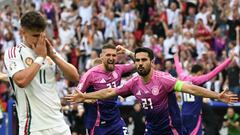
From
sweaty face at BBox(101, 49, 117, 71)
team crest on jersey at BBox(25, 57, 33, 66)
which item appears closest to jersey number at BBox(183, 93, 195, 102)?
sweaty face at BBox(101, 49, 117, 71)

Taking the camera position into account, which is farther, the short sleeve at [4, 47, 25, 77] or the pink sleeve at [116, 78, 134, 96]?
the pink sleeve at [116, 78, 134, 96]

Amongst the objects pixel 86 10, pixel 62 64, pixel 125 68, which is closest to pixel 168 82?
pixel 125 68

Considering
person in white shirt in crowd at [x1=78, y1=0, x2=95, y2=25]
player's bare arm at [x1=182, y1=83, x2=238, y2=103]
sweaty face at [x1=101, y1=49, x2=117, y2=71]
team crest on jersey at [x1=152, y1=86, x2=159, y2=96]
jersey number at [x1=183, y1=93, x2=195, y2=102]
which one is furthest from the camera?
person in white shirt in crowd at [x1=78, y1=0, x2=95, y2=25]

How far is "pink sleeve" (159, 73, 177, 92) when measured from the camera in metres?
10.1

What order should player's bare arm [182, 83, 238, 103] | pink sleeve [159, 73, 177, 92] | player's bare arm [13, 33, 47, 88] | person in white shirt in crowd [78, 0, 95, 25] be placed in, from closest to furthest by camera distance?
player's bare arm [13, 33, 47, 88]
player's bare arm [182, 83, 238, 103]
pink sleeve [159, 73, 177, 92]
person in white shirt in crowd [78, 0, 95, 25]

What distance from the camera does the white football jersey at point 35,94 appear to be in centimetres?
743

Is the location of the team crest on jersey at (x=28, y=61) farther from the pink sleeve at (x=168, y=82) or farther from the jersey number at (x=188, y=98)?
the jersey number at (x=188, y=98)

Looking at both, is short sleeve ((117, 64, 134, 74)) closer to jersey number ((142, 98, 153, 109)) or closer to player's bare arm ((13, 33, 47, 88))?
jersey number ((142, 98, 153, 109))

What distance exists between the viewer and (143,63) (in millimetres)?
10242

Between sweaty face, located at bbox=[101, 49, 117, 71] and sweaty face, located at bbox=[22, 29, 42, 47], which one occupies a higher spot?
sweaty face, located at bbox=[22, 29, 42, 47]

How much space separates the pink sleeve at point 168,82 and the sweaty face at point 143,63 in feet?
0.78

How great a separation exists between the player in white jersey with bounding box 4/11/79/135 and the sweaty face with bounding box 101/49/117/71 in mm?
4212

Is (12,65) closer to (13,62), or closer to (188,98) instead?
(13,62)

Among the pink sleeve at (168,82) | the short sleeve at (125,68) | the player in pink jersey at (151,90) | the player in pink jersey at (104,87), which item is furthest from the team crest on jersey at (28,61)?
the short sleeve at (125,68)
